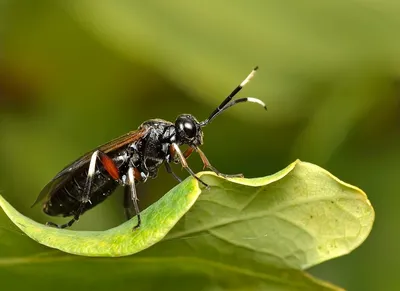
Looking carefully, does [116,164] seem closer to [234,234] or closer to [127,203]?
[127,203]

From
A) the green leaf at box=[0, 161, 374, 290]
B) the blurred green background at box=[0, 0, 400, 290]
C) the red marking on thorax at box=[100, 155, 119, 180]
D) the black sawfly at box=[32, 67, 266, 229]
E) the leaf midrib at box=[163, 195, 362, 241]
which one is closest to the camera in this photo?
the green leaf at box=[0, 161, 374, 290]

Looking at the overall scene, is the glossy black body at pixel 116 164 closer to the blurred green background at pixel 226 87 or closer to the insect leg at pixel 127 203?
the insect leg at pixel 127 203

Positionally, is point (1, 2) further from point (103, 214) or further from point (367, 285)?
point (367, 285)

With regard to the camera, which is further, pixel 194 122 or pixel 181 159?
pixel 194 122

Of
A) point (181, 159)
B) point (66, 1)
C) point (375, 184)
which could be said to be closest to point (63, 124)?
point (66, 1)

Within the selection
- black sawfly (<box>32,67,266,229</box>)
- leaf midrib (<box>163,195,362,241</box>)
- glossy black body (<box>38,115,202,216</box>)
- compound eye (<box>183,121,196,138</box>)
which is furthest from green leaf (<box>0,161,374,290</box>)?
compound eye (<box>183,121,196,138</box>)

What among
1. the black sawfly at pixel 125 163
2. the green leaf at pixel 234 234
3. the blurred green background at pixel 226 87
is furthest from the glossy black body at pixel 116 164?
the green leaf at pixel 234 234

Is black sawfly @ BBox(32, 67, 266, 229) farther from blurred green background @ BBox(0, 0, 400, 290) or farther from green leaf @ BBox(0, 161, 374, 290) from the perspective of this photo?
green leaf @ BBox(0, 161, 374, 290)
